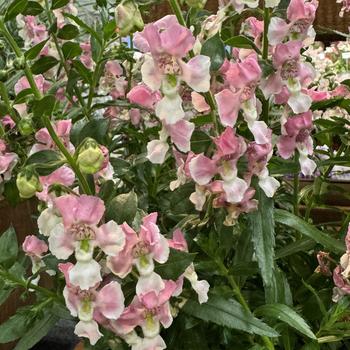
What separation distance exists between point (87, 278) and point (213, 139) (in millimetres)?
166

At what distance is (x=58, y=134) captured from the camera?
57 cm

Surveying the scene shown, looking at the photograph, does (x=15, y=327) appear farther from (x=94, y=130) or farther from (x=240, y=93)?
(x=240, y=93)

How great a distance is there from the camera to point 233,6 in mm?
515

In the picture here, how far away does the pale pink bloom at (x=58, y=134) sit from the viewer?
0.57m

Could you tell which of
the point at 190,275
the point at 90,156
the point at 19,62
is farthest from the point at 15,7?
the point at 190,275

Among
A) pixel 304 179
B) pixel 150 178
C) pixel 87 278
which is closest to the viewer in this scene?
pixel 87 278

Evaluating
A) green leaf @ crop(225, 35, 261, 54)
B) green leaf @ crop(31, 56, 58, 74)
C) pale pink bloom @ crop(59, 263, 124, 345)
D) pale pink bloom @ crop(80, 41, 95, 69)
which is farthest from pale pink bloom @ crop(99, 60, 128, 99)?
pale pink bloom @ crop(59, 263, 124, 345)

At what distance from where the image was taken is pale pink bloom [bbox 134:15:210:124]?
46 centimetres

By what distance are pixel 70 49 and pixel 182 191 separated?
205 mm

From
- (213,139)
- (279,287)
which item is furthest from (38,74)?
(279,287)

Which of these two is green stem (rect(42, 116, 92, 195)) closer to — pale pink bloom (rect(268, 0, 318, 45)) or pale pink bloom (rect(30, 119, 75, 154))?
pale pink bloom (rect(30, 119, 75, 154))

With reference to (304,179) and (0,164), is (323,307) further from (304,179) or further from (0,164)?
(304,179)

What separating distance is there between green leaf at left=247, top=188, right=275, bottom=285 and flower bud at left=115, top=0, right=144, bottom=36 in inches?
7.6

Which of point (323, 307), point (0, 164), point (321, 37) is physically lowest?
point (321, 37)
